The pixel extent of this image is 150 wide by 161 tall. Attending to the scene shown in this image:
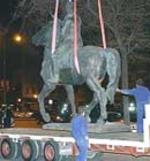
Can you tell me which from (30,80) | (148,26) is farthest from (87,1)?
(30,80)

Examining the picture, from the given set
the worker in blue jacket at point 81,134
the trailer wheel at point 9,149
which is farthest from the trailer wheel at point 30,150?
the worker in blue jacket at point 81,134

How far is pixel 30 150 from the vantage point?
59.3 feet

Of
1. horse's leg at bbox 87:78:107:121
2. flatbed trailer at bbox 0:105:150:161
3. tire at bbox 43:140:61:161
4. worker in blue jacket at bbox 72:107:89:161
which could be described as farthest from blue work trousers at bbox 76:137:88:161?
horse's leg at bbox 87:78:107:121

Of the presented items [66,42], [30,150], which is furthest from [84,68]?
[30,150]

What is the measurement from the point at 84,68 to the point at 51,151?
305cm

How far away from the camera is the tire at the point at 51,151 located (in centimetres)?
1716

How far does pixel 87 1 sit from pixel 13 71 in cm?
5281

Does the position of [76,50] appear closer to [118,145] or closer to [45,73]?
[45,73]

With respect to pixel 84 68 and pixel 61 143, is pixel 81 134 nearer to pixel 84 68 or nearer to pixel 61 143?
pixel 61 143

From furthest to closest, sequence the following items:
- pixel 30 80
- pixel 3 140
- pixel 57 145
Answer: pixel 30 80, pixel 3 140, pixel 57 145

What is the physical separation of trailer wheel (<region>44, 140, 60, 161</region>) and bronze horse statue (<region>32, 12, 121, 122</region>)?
91.9 inches

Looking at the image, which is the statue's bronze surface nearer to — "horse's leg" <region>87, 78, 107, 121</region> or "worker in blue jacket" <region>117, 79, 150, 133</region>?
"horse's leg" <region>87, 78, 107, 121</region>

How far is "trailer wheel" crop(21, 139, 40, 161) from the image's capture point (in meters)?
17.9

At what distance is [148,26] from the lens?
1276 inches
